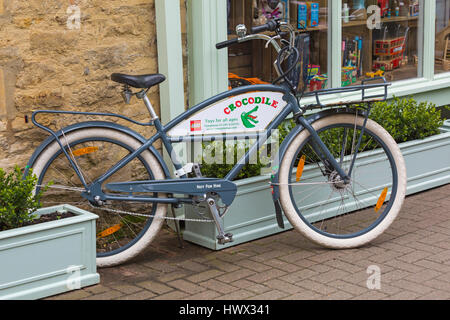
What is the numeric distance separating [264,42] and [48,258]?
253 cm

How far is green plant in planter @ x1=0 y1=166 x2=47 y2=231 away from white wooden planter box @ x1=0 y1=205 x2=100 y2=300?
90 mm

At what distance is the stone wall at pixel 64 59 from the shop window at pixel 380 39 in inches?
84.3

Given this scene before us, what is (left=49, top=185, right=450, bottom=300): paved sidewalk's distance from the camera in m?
4.37

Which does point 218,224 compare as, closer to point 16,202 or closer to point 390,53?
point 16,202

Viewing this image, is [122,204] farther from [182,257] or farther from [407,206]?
[407,206]

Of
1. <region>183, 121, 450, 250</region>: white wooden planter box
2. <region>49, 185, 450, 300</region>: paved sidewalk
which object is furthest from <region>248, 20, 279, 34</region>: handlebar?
<region>49, 185, 450, 300</region>: paved sidewalk

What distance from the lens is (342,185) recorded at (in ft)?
16.8

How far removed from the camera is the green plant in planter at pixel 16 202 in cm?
424

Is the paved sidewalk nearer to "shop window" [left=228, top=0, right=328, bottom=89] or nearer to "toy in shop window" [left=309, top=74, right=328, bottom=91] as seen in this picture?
"shop window" [left=228, top=0, right=328, bottom=89]

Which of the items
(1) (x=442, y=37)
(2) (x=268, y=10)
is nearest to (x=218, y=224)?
(2) (x=268, y=10)

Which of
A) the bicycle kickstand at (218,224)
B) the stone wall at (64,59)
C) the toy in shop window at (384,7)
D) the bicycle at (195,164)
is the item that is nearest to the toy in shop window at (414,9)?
the toy in shop window at (384,7)
